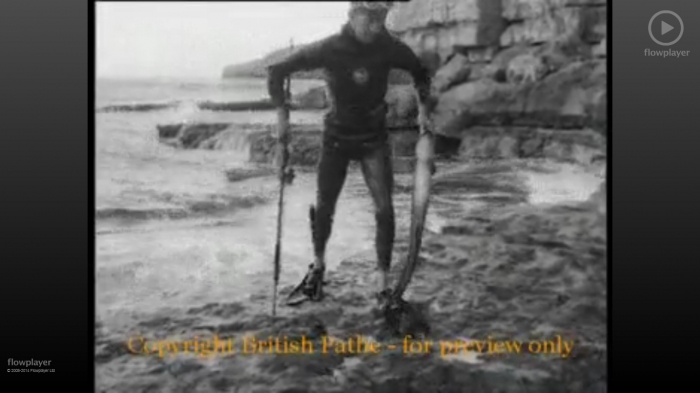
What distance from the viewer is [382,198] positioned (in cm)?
347

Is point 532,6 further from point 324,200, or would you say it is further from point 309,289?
point 309,289

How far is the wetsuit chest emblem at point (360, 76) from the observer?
3.40m

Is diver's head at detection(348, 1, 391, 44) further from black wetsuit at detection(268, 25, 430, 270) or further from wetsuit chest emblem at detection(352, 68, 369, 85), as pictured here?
wetsuit chest emblem at detection(352, 68, 369, 85)

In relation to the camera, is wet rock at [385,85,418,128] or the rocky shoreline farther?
wet rock at [385,85,418,128]

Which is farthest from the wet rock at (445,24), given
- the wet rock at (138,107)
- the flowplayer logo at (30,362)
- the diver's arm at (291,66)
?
the flowplayer logo at (30,362)

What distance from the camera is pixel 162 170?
3482 millimetres

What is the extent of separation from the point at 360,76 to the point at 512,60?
816 millimetres

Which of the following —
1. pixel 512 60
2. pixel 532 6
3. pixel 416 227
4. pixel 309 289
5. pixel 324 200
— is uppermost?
pixel 532 6

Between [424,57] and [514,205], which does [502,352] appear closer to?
[514,205]

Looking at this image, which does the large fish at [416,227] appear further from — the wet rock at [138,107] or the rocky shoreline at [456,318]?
the wet rock at [138,107]

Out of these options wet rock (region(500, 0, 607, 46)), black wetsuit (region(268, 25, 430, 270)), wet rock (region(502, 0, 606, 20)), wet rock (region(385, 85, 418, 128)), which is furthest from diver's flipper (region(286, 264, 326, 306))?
wet rock (region(502, 0, 606, 20))

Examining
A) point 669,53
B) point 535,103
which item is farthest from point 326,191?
point 669,53

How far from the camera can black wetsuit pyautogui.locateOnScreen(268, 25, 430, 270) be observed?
11.2 feet

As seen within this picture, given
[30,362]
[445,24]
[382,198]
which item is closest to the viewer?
[30,362]
